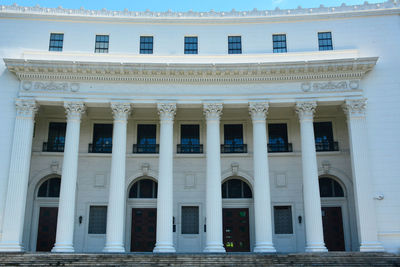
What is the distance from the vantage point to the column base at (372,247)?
2436 cm

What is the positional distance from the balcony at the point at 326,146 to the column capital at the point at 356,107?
3926mm

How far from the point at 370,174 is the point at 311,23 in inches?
456

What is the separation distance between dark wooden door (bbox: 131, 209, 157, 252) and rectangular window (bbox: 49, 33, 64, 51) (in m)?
12.9

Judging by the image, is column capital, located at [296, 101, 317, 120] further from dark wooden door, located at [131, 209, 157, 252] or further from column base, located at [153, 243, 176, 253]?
dark wooden door, located at [131, 209, 157, 252]

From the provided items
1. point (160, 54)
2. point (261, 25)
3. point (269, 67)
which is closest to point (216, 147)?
point (269, 67)

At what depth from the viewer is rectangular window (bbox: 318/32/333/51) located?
29.7 m

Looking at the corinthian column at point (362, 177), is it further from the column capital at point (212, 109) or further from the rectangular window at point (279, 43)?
the column capital at point (212, 109)

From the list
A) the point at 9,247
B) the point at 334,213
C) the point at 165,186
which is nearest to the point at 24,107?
the point at 9,247

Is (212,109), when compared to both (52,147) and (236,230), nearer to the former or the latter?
(236,230)

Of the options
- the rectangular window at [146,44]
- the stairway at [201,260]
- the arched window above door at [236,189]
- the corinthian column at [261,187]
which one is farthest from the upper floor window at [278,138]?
the rectangular window at [146,44]

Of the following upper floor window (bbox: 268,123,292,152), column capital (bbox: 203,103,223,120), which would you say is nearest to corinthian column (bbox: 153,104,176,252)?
column capital (bbox: 203,103,223,120)

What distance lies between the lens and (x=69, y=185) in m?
26.1

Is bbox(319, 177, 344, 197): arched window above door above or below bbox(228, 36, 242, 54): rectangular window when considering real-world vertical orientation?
below

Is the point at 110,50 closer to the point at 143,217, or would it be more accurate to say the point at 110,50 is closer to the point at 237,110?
the point at 237,110
